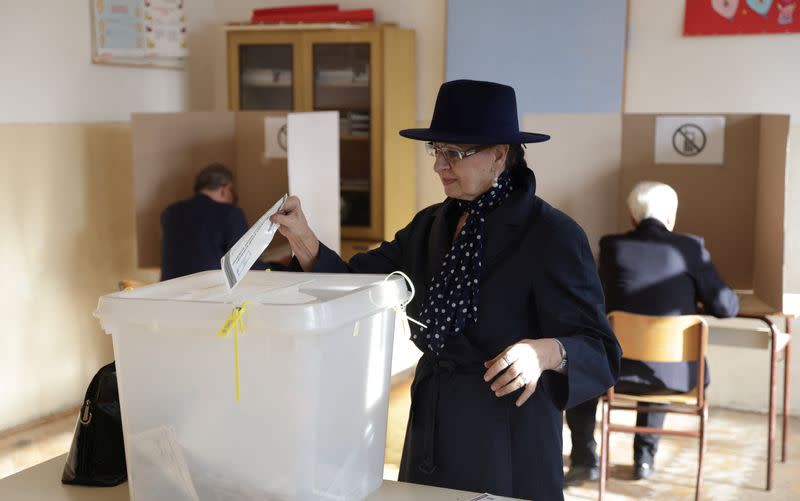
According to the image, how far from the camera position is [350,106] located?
485cm

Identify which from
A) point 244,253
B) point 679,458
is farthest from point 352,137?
point 244,253

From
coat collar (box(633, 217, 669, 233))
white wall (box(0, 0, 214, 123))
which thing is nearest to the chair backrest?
coat collar (box(633, 217, 669, 233))

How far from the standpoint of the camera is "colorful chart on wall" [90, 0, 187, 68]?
452cm

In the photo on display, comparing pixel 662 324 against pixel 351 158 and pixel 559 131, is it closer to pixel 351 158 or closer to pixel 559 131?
pixel 559 131

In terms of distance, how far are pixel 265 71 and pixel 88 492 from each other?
3.76 meters

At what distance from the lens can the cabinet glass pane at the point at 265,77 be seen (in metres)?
4.89

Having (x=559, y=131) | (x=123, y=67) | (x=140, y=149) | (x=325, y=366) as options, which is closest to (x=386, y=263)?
(x=325, y=366)

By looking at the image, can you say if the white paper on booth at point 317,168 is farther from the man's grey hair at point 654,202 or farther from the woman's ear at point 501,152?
the woman's ear at point 501,152

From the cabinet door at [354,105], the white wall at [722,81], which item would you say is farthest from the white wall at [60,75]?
the white wall at [722,81]

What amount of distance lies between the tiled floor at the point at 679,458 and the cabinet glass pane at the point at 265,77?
1822mm

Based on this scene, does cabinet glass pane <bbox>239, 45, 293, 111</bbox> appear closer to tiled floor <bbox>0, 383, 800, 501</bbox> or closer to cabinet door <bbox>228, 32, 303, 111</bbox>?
cabinet door <bbox>228, 32, 303, 111</bbox>

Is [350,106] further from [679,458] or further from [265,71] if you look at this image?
[679,458]

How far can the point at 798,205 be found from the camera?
163 inches

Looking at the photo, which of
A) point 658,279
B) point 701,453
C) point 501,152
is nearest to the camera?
point 501,152
